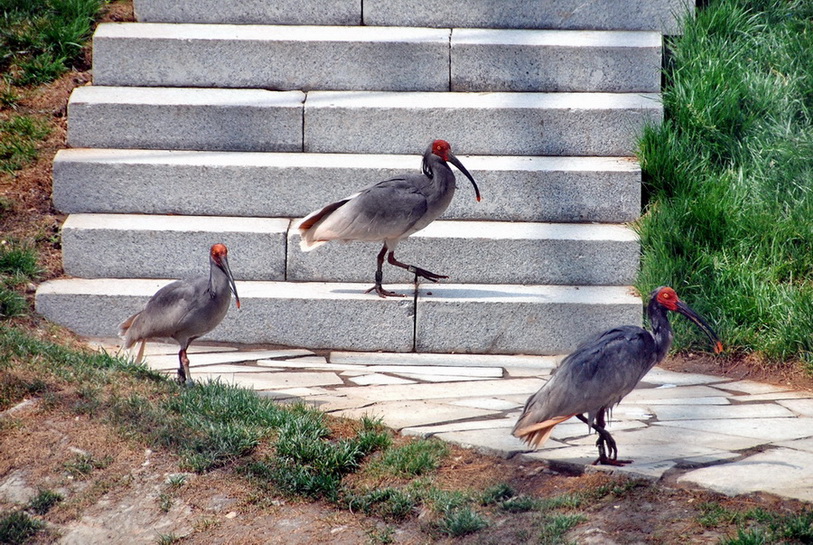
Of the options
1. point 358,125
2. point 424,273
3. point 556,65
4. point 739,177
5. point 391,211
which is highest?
point 556,65

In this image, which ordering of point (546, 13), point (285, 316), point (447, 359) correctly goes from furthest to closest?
1. point (546, 13)
2. point (285, 316)
3. point (447, 359)

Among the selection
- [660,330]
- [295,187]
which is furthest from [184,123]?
[660,330]

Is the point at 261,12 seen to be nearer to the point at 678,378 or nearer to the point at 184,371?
the point at 184,371

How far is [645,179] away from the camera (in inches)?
284

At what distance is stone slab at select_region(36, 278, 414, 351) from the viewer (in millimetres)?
6512

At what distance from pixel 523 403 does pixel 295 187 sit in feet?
Result: 8.66

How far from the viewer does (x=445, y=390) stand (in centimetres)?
568

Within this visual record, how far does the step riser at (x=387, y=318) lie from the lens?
643 centimetres

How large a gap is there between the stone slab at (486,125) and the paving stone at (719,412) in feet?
8.69

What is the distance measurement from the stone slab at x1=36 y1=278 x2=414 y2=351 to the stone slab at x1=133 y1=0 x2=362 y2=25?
112 inches

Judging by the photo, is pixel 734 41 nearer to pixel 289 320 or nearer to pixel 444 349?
pixel 444 349

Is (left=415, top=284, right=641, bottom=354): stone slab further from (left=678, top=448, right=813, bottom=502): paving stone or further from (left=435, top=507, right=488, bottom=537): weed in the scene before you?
(left=435, top=507, right=488, bottom=537): weed

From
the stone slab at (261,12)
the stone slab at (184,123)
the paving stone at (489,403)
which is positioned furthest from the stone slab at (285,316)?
the stone slab at (261,12)

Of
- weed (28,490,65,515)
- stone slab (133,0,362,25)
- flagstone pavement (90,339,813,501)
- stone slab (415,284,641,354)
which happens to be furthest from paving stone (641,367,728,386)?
stone slab (133,0,362,25)
